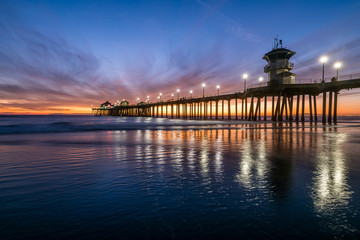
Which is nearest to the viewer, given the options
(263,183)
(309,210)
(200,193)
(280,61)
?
(309,210)

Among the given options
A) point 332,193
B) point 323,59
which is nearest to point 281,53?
point 323,59

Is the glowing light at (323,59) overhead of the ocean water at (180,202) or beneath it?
overhead

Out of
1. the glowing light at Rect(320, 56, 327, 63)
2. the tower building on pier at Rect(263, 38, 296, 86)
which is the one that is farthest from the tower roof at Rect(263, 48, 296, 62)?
the glowing light at Rect(320, 56, 327, 63)

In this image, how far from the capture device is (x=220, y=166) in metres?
6.25

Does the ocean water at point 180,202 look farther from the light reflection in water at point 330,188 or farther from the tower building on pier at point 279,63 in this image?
the tower building on pier at point 279,63

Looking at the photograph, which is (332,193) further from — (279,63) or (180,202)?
(279,63)

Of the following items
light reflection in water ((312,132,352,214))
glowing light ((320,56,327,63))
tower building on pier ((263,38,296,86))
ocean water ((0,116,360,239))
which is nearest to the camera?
ocean water ((0,116,360,239))

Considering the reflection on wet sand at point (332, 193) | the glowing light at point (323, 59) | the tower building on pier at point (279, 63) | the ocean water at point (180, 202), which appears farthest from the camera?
the tower building on pier at point (279, 63)

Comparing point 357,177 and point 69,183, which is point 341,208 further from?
point 69,183

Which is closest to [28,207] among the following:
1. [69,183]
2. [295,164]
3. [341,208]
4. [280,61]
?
[69,183]

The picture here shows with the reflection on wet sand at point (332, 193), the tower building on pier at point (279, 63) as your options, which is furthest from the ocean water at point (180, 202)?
the tower building on pier at point (279, 63)

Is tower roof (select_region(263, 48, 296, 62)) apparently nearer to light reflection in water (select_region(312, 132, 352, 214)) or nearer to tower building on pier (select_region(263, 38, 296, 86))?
tower building on pier (select_region(263, 38, 296, 86))

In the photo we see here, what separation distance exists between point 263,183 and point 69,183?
444 centimetres

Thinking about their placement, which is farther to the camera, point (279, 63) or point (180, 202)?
point (279, 63)
